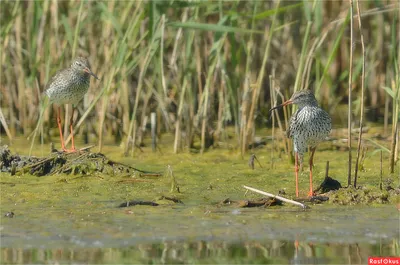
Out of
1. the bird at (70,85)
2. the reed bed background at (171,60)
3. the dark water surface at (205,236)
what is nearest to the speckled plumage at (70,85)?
the bird at (70,85)

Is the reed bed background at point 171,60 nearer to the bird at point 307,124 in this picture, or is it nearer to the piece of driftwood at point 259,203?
the bird at point 307,124

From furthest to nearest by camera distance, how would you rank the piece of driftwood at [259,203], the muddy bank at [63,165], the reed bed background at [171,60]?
the reed bed background at [171,60] < the muddy bank at [63,165] < the piece of driftwood at [259,203]

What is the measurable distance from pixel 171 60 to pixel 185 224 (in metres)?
4.05

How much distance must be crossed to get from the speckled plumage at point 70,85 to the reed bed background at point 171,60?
0.16 metres

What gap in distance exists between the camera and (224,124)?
34.1 ft

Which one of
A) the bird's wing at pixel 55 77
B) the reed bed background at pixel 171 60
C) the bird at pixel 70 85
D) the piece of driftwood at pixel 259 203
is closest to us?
the piece of driftwood at pixel 259 203

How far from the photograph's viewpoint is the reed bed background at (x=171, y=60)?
9.27m

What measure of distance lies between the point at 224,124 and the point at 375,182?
8.52 feet

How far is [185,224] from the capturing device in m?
6.46

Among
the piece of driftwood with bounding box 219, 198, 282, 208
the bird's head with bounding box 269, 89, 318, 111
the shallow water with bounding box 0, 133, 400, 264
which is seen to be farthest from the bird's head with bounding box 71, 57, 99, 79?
the piece of driftwood with bounding box 219, 198, 282, 208

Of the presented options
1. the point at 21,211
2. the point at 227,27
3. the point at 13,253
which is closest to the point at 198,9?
the point at 227,27

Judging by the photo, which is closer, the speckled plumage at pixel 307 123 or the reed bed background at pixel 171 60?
the speckled plumage at pixel 307 123

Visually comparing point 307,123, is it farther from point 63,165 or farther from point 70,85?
point 70,85

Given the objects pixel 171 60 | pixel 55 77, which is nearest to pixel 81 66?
pixel 55 77
